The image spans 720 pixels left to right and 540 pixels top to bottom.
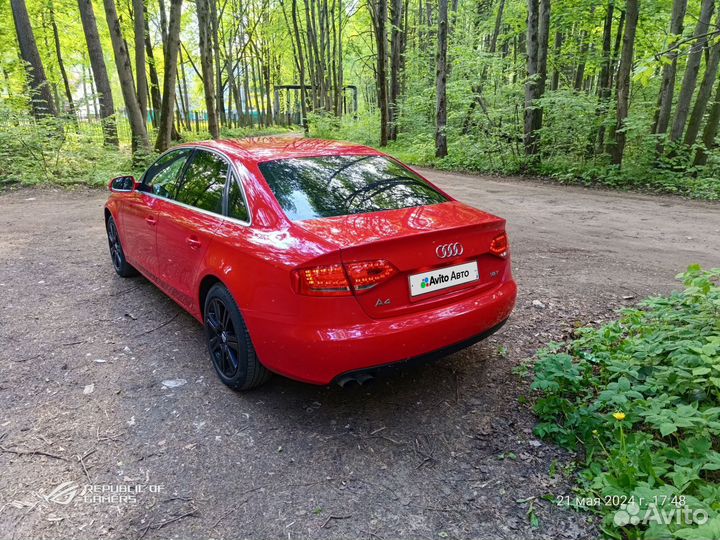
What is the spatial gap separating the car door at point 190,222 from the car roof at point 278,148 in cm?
12

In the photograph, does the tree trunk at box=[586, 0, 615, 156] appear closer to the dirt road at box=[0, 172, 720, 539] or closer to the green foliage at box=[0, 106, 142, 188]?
the dirt road at box=[0, 172, 720, 539]

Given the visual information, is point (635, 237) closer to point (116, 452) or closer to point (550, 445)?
point (550, 445)

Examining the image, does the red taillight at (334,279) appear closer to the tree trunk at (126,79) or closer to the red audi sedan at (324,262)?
the red audi sedan at (324,262)

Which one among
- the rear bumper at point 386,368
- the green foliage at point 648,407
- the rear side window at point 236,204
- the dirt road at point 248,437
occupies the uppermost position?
the rear side window at point 236,204

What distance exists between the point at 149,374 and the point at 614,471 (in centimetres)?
306

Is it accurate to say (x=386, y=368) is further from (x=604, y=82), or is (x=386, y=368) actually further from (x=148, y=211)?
(x=604, y=82)

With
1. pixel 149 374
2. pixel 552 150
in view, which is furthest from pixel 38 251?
pixel 552 150

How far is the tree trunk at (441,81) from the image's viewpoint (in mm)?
15156

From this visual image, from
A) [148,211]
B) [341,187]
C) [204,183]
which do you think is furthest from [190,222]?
[341,187]

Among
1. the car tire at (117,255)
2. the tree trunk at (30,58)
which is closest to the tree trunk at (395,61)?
the tree trunk at (30,58)

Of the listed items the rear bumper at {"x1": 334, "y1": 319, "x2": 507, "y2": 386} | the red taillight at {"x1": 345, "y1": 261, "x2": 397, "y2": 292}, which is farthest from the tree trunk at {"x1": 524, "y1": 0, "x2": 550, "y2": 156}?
the red taillight at {"x1": 345, "y1": 261, "x2": 397, "y2": 292}

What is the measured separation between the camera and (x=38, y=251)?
651cm

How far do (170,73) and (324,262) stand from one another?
1231 centimetres

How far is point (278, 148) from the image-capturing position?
3633mm
